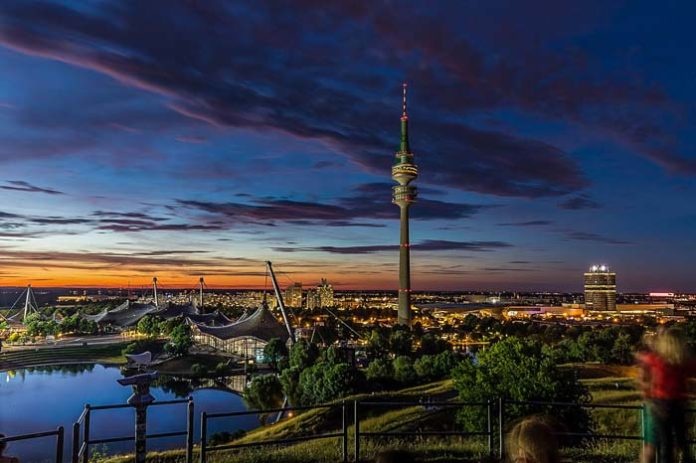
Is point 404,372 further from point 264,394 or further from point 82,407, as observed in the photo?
point 82,407

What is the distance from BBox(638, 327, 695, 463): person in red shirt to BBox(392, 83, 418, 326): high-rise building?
13552cm

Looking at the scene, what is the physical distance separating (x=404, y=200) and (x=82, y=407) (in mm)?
104637

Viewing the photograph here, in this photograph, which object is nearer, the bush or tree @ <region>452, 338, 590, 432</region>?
tree @ <region>452, 338, 590, 432</region>

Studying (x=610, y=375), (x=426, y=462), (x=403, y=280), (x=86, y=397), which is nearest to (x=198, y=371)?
(x=86, y=397)

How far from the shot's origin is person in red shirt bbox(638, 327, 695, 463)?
6504 mm

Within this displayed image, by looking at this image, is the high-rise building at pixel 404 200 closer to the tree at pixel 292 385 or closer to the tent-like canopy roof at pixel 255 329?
the tent-like canopy roof at pixel 255 329

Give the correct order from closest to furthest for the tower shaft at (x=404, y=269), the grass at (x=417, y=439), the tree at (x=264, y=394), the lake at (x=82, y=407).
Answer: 1. the grass at (x=417, y=439)
2. the lake at (x=82, y=407)
3. the tree at (x=264, y=394)
4. the tower shaft at (x=404, y=269)

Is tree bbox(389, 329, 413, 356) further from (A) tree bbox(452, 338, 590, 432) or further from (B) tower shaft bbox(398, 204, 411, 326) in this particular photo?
(B) tower shaft bbox(398, 204, 411, 326)

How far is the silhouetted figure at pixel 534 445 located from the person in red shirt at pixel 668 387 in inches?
92.7

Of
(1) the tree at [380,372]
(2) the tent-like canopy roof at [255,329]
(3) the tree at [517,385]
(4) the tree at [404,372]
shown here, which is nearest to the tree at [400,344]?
(2) the tent-like canopy roof at [255,329]

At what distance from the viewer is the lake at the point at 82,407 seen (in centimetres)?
3650

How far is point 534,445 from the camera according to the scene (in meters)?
4.91

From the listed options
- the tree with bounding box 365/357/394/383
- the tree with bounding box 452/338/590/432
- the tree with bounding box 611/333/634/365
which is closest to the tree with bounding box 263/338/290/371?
the tree with bounding box 365/357/394/383

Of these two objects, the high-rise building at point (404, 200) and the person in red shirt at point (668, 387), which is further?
the high-rise building at point (404, 200)
